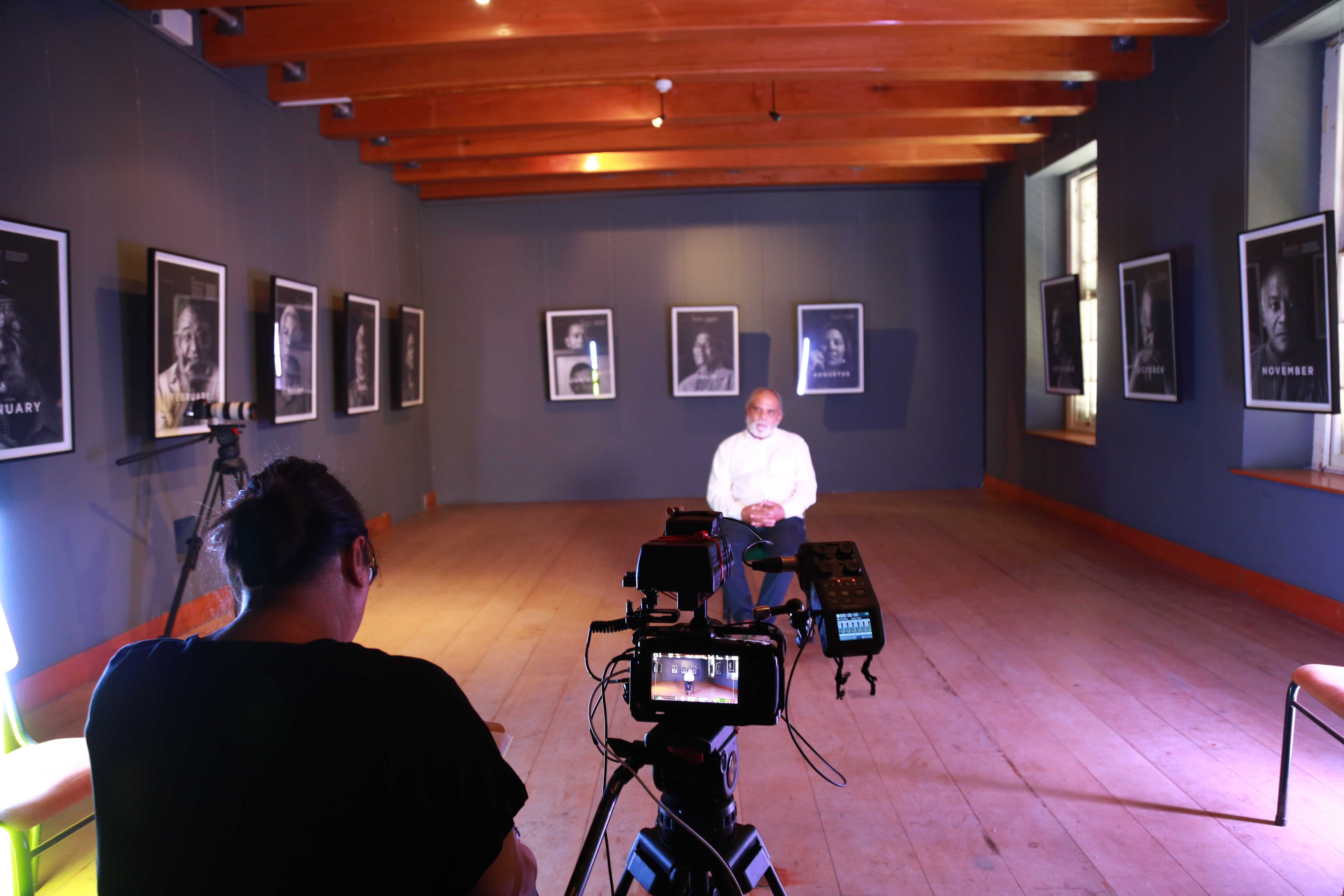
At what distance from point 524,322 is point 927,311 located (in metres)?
4.40

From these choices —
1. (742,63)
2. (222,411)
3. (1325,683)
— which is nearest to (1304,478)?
(1325,683)

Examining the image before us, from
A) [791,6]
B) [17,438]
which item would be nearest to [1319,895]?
[791,6]

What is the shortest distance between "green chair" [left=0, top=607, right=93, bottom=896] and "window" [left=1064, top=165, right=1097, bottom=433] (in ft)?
24.3

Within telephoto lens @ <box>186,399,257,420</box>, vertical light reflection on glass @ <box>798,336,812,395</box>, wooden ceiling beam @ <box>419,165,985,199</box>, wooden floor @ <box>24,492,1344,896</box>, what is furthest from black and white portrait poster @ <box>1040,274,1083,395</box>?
telephoto lens @ <box>186,399,257,420</box>

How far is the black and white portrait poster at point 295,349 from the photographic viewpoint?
18.9 ft

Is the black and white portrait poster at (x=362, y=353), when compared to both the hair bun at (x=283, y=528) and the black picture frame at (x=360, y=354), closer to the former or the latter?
the black picture frame at (x=360, y=354)

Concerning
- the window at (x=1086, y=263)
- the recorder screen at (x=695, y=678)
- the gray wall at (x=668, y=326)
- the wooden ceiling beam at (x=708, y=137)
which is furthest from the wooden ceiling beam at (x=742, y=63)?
the recorder screen at (x=695, y=678)

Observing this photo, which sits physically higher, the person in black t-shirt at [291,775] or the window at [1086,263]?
the window at [1086,263]

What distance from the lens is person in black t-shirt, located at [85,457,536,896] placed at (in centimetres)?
102

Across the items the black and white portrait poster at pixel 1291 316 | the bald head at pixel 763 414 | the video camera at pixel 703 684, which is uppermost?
the black and white portrait poster at pixel 1291 316

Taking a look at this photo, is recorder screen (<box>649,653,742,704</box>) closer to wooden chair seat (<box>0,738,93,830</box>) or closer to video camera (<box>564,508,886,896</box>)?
video camera (<box>564,508,886,896</box>)

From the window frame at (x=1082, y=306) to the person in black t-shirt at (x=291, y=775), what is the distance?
24.4 feet

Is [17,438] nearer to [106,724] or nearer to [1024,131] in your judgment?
[106,724]

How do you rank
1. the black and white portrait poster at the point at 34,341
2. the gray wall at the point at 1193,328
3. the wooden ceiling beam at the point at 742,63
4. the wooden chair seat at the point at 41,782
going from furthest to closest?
the wooden ceiling beam at the point at 742,63 < the gray wall at the point at 1193,328 < the black and white portrait poster at the point at 34,341 < the wooden chair seat at the point at 41,782
